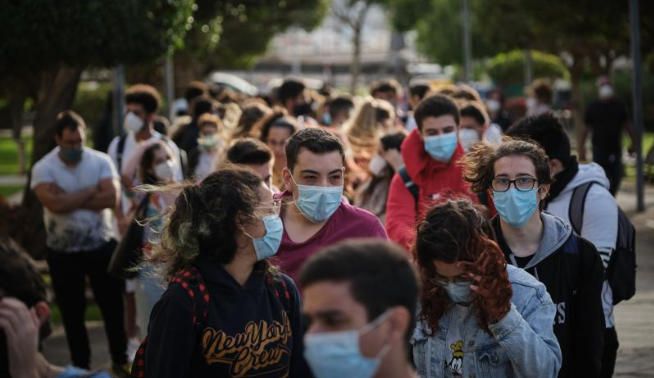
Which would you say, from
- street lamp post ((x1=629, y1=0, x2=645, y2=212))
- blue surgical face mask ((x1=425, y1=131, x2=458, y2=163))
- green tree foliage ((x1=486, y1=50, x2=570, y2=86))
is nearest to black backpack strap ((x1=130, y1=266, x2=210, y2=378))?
blue surgical face mask ((x1=425, y1=131, x2=458, y2=163))

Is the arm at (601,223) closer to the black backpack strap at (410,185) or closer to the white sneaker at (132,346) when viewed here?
the black backpack strap at (410,185)

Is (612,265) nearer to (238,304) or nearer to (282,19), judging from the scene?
(238,304)

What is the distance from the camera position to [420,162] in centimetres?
805

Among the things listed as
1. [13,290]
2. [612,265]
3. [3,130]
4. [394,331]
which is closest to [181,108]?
[612,265]

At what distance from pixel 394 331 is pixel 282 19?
3314 centimetres

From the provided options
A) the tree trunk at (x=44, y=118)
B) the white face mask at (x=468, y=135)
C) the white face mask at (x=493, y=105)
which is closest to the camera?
the white face mask at (x=468, y=135)

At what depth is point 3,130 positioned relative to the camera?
2331 inches

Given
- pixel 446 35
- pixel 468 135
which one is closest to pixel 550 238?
pixel 468 135

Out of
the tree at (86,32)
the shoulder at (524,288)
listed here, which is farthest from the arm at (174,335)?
the tree at (86,32)

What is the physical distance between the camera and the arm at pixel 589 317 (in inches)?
212

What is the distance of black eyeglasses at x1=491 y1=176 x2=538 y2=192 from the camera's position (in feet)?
18.2

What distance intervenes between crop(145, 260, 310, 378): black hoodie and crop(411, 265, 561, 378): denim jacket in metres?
0.48

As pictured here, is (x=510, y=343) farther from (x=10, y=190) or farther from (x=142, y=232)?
(x=10, y=190)

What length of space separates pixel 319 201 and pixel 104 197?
4339 millimetres
